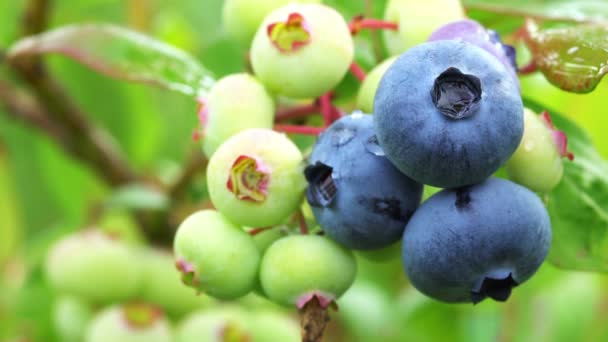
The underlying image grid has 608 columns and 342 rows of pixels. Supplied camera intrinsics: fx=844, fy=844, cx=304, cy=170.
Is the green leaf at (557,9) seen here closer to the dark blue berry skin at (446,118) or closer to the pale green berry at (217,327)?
the dark blue berry skin at (446,118)

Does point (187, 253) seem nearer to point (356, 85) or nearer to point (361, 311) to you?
point (356, 85)

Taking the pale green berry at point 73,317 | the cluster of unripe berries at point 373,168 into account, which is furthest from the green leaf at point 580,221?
the pale green berry at point 73,317

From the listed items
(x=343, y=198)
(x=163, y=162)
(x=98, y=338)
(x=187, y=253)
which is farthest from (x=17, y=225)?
(x=343, y=198)

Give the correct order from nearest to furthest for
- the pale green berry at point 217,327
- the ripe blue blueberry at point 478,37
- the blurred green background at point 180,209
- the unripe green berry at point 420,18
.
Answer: the ripe blue blueberry at point 478,37 → the unripe green berry at point 420,18 → the pale green berry at point 217,327 → the blurred green background at point 180,209

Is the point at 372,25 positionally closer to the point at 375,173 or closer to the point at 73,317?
the point at 375,173

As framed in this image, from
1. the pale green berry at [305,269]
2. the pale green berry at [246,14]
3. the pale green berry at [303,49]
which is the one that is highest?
the pale green berry at [246,14]

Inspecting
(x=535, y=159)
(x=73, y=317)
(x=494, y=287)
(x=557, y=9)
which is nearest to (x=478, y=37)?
(x=535, y=159)
